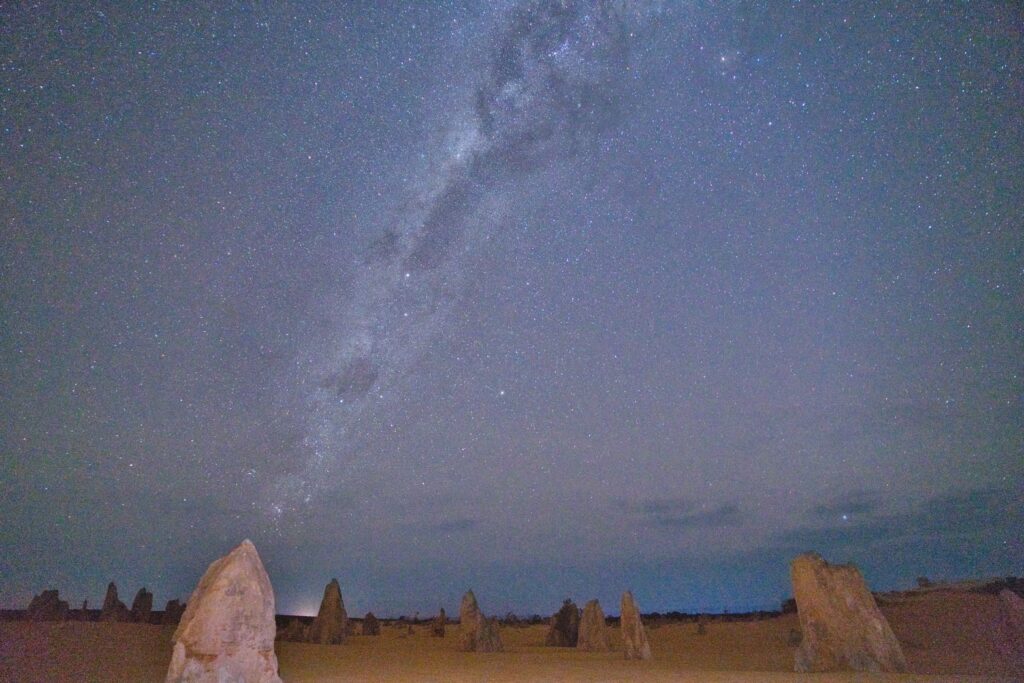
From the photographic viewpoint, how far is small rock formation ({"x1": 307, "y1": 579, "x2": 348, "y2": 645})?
3434cm

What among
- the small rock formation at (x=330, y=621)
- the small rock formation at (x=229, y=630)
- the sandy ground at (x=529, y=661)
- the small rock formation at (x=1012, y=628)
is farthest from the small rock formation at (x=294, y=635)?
the small rock formation at (x=1012, y=628)

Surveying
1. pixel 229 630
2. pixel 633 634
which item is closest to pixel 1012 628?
pixel 633 634

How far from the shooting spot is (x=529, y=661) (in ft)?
85.7

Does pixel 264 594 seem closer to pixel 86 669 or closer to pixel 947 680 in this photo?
Result: pixel 86 669

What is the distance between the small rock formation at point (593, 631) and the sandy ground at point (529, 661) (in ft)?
7.58

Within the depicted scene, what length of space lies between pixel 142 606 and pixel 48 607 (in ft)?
20.3

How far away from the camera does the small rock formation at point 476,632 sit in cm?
3309

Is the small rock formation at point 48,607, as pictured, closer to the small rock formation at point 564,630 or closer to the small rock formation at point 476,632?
the small rock formation at point 476,632

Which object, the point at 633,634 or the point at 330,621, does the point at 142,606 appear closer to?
the point at 330,621

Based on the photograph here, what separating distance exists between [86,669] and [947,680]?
829 inches

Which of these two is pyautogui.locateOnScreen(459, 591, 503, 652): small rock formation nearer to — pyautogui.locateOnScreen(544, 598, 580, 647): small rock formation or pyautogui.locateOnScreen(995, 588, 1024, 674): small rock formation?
pyautogui.locateOnScreen(544, 598, 580, 647): small rock formation

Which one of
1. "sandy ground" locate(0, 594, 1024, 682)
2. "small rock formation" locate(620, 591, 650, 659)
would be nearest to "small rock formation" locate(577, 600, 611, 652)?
"sandy ground" locate(0, 594, 1024, 682)

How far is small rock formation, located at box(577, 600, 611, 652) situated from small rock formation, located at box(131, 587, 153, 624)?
90.3 ft

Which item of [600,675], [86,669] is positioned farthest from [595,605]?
[86,669]
